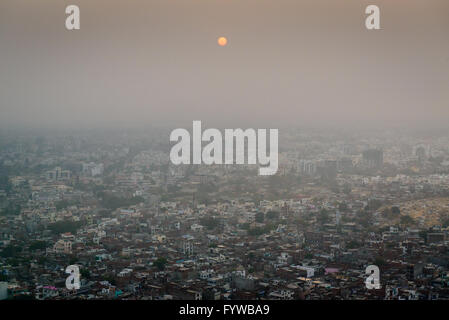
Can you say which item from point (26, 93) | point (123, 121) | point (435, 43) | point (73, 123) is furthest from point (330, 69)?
point (26, 93)

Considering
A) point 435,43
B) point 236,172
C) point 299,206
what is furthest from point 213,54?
point 435,43

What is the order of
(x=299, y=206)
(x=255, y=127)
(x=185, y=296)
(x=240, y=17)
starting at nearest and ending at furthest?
1. (x=185, y=296)
2. (x=240, y=17)
3. (x=299, y=206)
4. (x=255, y=127)

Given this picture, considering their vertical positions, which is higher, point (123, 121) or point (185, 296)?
point (123, 121)

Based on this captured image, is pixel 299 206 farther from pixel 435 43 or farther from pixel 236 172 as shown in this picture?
pixel 435 43

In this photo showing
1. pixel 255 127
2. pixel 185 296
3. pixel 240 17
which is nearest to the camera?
pixel 185 296

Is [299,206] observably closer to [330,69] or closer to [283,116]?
[283,116]

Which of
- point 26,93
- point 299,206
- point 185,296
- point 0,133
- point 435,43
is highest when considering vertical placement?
point 435,43

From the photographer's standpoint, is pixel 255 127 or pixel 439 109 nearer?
pixel 439 109

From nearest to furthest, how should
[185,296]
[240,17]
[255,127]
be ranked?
1. [185,296]
2. [240,17]
3. [255,127]

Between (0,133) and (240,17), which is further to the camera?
(0,133)
